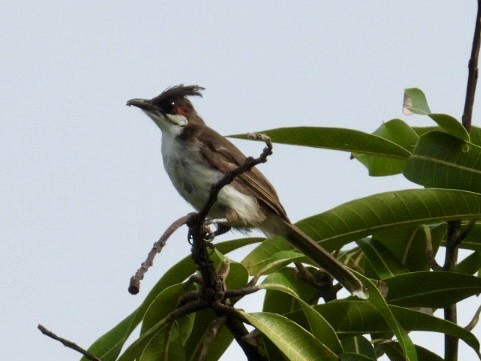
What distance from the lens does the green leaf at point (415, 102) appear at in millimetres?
4074

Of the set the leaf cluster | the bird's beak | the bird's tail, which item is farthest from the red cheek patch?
the leaf cluster

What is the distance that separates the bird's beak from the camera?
18.1 ft

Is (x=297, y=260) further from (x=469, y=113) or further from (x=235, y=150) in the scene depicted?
(x=235, y=150)

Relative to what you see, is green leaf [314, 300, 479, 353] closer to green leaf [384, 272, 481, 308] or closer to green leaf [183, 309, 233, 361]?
green leaf [384, 272, 481, 308]

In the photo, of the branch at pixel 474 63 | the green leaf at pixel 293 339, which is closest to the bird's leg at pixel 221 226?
the green leaf at pixel 293 339

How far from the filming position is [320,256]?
13.5ft

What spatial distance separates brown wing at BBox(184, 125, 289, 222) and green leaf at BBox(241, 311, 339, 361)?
1.55 meters

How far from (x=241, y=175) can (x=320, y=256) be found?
42.1 inches

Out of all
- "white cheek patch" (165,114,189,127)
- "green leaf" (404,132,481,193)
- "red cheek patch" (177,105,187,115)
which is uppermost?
"red cheek patch" (177,105,187,115)

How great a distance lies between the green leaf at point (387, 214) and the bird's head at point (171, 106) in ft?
5.31

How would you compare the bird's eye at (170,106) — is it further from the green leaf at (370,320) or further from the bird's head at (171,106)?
the green leaf at (370,320)

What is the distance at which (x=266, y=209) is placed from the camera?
5109 millimetres

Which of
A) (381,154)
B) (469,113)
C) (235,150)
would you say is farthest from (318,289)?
(235,150)

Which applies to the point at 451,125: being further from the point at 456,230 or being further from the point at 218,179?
the point at 218,179
